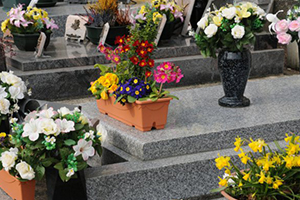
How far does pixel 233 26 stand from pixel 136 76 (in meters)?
0.79

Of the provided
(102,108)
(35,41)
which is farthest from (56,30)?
(102,108)

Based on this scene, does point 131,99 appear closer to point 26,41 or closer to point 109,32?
point 109,32

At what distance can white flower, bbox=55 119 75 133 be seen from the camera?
3.41 meters

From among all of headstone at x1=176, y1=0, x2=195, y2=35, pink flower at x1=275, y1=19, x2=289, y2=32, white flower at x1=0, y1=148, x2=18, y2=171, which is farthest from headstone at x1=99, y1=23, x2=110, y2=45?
white flower at x1=0, y1=148, x2=18, y2=171

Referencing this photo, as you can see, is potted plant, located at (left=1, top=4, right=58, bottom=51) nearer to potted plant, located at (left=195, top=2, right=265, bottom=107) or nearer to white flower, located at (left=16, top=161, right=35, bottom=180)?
potted plant, located at (left=195, top=2, right=265, bottom=107)

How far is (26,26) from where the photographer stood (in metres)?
6.46

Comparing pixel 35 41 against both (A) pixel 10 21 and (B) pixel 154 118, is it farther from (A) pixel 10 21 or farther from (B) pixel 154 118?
(B) pixel 154 118

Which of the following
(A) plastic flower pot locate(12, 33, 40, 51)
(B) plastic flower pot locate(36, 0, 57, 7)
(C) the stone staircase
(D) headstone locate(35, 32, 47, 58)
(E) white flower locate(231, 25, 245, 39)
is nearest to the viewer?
(C) the stone staircase

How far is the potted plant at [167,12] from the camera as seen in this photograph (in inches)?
267

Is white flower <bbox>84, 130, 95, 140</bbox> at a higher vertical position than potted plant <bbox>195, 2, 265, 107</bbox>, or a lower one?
lower

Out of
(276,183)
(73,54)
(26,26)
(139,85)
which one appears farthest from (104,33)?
(276,183)

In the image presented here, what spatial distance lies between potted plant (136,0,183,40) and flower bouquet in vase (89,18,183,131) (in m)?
2.61

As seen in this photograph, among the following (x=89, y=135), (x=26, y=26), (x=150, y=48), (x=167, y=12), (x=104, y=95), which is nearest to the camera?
(x=89, y=135)

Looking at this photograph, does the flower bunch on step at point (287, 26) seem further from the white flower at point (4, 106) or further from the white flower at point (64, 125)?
the white flower at point (4, 106)
